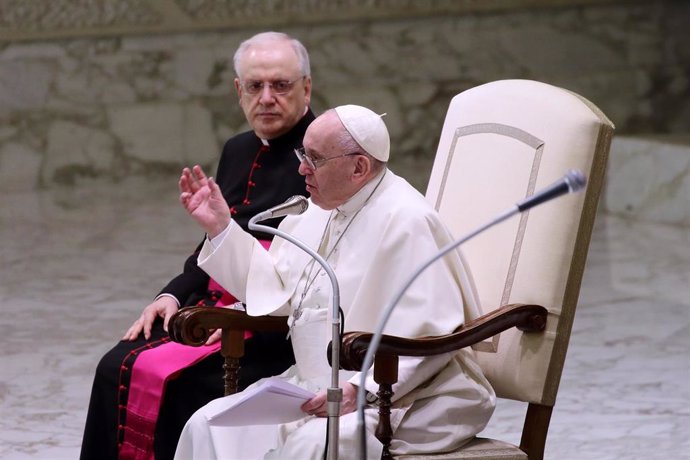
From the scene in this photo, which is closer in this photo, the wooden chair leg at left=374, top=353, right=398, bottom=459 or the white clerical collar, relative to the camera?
the wooden chair leg at left=374, top=353, right=398, bottom=459

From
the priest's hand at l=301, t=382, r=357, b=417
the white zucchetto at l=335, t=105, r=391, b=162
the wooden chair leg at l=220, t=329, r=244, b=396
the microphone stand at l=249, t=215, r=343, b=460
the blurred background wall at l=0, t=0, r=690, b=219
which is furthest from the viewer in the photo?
the blurred background wall at l=0, t=0, r=690, b=219

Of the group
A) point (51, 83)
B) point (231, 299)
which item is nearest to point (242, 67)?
point (231, 299)

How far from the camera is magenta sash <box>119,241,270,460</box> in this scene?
405 cm

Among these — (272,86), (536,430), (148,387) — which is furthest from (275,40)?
(536,430)

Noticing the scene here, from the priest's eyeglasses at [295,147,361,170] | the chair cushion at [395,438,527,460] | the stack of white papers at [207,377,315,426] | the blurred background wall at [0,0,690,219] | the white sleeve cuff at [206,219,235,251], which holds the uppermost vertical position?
the blurred background wall at [0,0,690,219]

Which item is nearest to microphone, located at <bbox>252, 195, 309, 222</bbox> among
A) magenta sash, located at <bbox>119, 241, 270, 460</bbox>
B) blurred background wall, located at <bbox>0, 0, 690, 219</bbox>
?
magenta sash, located at <bbox>119, 241, 270, 460</bbox>

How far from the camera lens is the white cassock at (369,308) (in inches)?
135

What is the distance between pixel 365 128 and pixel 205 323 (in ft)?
2.26

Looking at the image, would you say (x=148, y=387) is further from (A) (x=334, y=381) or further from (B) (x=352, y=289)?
(A) (x=334, y=381)

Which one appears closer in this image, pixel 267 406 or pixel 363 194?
pixel 267 406

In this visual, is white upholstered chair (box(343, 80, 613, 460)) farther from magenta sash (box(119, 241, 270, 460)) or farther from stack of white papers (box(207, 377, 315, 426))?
magenta sash (box(119, 241, 270, 460))

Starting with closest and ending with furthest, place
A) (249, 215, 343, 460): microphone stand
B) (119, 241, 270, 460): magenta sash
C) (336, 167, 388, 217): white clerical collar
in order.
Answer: (249, 215, 343, 460): microphone stand → (336, 167, 388, 217): white clerical collar → (119, 241, 270, 460): magenta sash

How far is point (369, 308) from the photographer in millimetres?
3539

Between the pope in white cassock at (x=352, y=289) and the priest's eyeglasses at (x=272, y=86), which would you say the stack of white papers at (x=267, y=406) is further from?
the priest's eyeglasses at (x=272, y=86)
